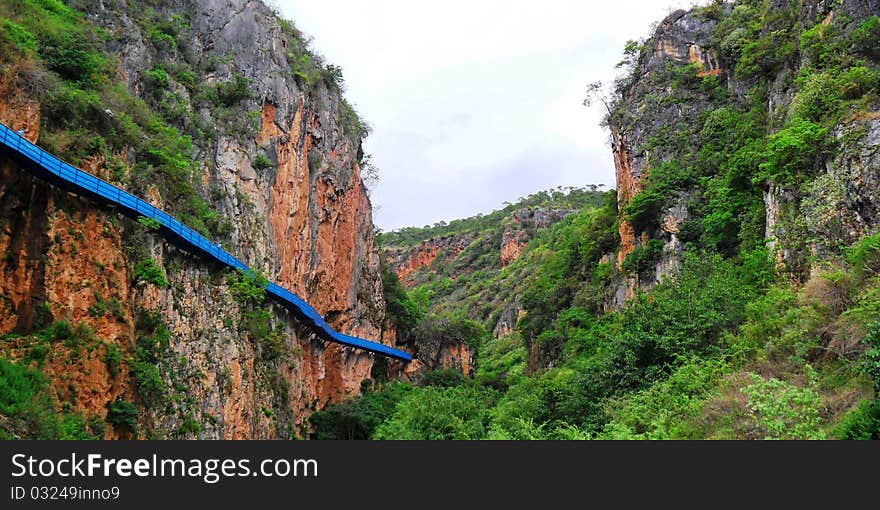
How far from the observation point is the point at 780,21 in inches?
1123

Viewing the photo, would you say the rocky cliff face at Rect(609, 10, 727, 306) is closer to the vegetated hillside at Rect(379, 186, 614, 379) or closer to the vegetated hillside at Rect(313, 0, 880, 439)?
the vegetated hillside at Rect(313, 0, 880, 439)

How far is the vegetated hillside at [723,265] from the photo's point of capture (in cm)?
1393

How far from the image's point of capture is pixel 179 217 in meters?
23.4

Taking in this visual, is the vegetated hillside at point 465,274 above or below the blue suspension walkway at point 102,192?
above

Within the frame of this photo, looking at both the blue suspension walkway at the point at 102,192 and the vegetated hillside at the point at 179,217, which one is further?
the vegetated hillside at the point at 179,217

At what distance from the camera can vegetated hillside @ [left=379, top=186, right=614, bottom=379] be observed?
47312 mm

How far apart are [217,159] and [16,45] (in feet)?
36.9

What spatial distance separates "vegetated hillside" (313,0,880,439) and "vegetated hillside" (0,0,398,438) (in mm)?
6998

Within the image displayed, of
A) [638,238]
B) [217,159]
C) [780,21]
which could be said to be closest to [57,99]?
[217,159]

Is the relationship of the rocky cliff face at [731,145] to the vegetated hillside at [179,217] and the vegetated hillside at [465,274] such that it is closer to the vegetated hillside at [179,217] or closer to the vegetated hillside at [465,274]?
the vegetated hillside at [465,274]

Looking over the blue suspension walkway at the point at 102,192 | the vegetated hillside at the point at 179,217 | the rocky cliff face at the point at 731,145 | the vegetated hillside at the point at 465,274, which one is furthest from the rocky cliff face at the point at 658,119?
the blue suspension walkway at the point at 102,192

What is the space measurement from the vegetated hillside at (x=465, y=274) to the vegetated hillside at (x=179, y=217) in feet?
23.7

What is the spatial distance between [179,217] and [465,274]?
74.5m

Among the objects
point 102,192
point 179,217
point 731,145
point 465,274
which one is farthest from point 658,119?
point 465,274
